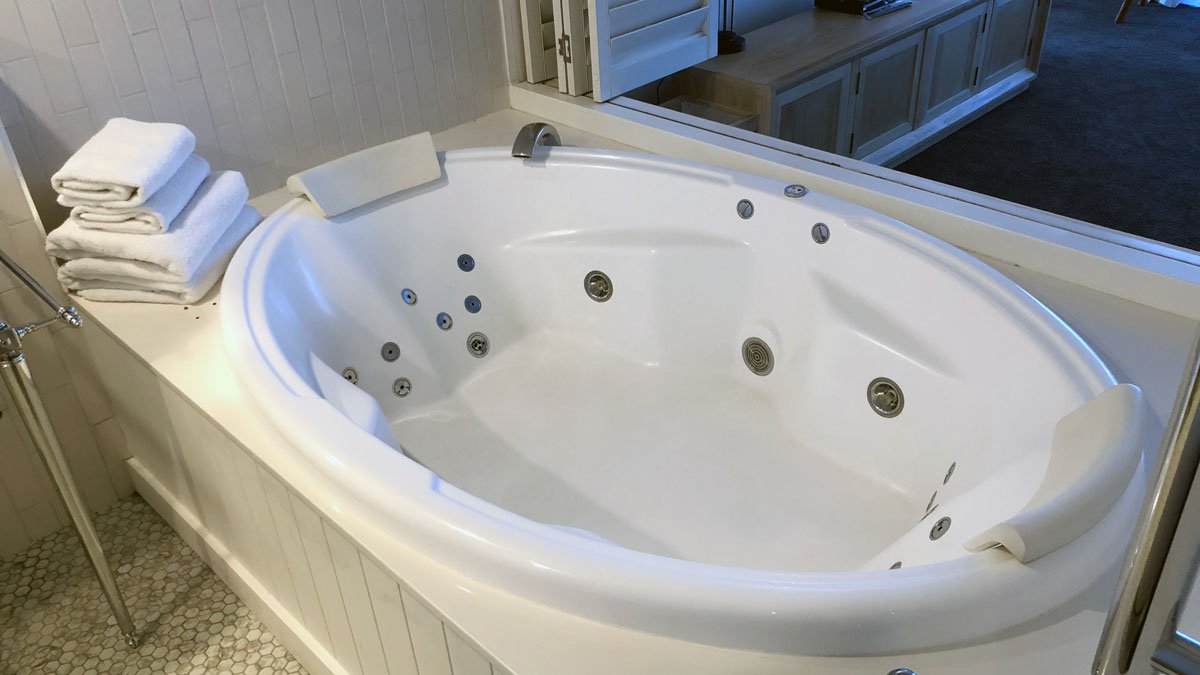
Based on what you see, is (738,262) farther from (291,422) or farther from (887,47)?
(887,47)

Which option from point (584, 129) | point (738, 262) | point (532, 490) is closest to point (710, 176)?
point (738, 262)

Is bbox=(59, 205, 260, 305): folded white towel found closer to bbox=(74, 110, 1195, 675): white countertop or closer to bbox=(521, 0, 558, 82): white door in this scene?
bbox=(74, 110, 1195, 675): white countertop

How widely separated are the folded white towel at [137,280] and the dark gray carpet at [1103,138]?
231cm

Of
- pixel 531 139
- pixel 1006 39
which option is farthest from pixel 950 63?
pixel 531 139

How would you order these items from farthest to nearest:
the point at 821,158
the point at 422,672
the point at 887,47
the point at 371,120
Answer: the point at 887,47 → the point at 371,120 → the point at 821,158 → the point at 422,672

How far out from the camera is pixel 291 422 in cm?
123

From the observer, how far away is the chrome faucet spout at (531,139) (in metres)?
1.96

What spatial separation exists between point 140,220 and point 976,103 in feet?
9.99

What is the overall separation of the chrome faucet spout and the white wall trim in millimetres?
177

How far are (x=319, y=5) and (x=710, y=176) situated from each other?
2.87 feet

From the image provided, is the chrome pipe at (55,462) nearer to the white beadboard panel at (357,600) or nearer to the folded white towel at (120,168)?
the folded white towel at (120,168)

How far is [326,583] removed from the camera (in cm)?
133

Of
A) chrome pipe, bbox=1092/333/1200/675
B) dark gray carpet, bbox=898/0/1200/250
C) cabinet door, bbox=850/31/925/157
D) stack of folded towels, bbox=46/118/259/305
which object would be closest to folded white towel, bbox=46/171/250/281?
stack of folded towels, bbox=46/118/259/305

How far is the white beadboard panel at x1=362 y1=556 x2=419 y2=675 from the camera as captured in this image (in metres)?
1.12
